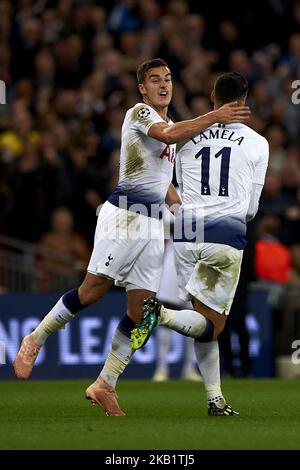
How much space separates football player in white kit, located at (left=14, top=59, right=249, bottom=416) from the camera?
9.50 metres

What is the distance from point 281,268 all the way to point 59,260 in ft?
9.65

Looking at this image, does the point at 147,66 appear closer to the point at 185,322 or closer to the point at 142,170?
the point at 142,170

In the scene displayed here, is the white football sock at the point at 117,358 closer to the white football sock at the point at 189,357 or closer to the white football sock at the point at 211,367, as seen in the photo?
the white football sock at the point at 211,367

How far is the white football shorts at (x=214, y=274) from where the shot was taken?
932 cm

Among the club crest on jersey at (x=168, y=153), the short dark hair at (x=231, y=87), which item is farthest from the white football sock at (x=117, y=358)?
the short dark hair at (x=231, y=87)

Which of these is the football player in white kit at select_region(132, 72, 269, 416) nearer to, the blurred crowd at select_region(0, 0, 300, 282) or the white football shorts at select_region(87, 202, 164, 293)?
the white football shorts at select_region(87, 202, 164, 293)

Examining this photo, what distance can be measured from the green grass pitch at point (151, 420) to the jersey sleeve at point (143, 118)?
2064 millimetres

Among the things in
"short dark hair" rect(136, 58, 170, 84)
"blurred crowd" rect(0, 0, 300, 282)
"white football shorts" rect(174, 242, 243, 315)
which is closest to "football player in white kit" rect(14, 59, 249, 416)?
"short dark hair" rect(136, 58, 170, 84)

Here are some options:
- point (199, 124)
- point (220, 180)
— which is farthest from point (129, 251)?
point (199, 124)

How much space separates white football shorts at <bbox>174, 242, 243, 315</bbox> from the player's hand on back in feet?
2.89

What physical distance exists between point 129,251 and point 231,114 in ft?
4.10

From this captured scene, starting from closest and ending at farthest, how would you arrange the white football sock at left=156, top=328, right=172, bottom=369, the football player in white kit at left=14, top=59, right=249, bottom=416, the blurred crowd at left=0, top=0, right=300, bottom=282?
the football player in white kit at left=14, top=59, right=249, bottom=416 < the white football sock at left=156, top=328, right=172, bottom=369 < the blurred crowd at left=0, top=0, right=300, bottom=282
